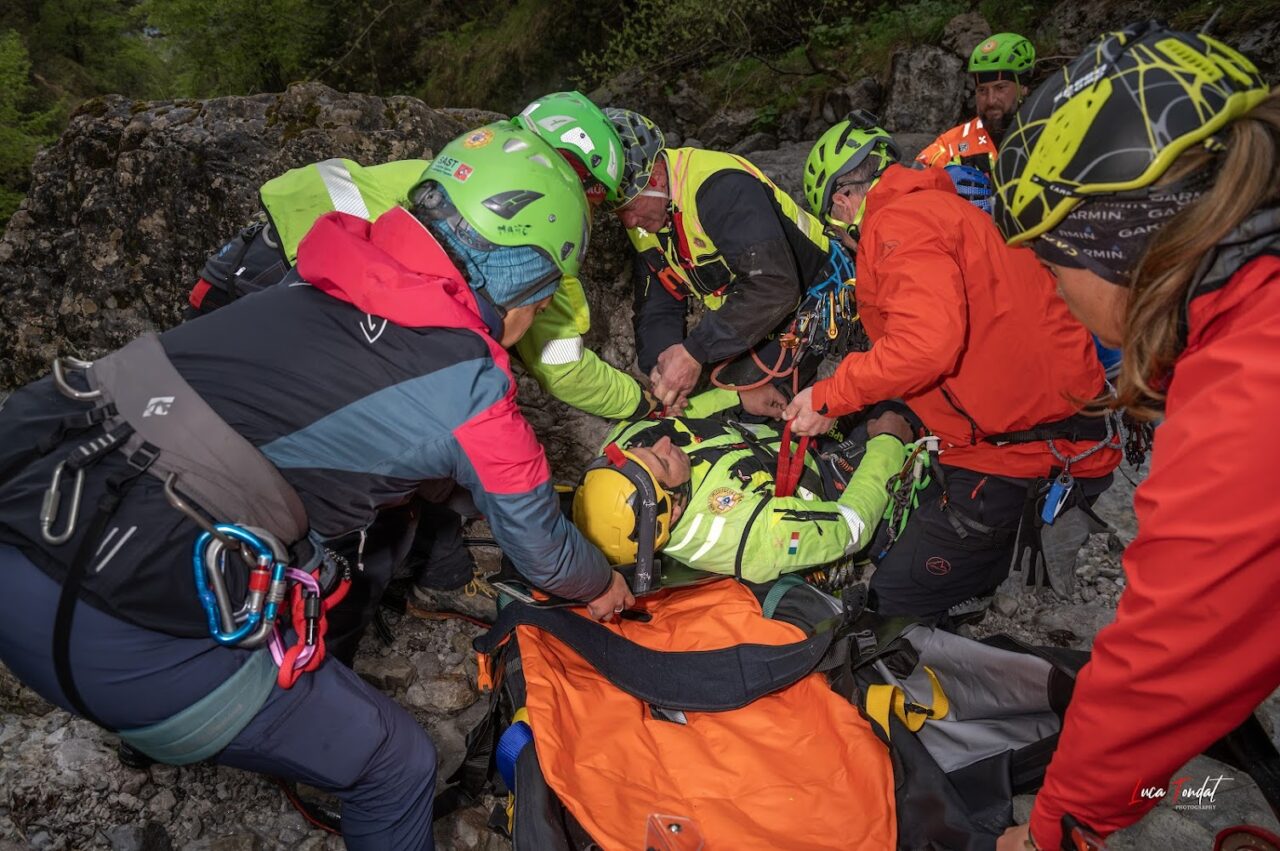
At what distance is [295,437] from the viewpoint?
2.14m

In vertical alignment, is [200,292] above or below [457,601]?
above

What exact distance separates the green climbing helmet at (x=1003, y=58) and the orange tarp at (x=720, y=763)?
5.79m

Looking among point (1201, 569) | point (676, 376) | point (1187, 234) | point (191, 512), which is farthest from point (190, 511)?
point (676, 376)

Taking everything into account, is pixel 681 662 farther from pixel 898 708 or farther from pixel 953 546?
pixel 953 546

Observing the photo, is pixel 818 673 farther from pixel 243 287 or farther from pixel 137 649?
pixel 243 287

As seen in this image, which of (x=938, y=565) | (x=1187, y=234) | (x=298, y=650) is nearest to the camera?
(x=1187, y=234)

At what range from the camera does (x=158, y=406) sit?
2.07 m

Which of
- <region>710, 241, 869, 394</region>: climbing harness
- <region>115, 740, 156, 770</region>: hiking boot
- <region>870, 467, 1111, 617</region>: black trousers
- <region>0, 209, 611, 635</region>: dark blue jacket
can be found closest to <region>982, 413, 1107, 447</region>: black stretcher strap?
<region>870, 467, 1111, 617</region>: black trousers

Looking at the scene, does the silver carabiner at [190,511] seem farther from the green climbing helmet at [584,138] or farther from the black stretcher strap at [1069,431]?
the black stretcher strap at [1069,431]

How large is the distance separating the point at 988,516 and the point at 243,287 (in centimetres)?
383

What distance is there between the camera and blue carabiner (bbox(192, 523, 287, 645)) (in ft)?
6.61

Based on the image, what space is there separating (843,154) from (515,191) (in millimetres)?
2087

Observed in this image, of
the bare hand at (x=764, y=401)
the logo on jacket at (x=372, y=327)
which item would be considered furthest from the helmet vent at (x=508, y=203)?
the bare hand at (x=764, y=401)

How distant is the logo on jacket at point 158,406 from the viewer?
81.2 inches
